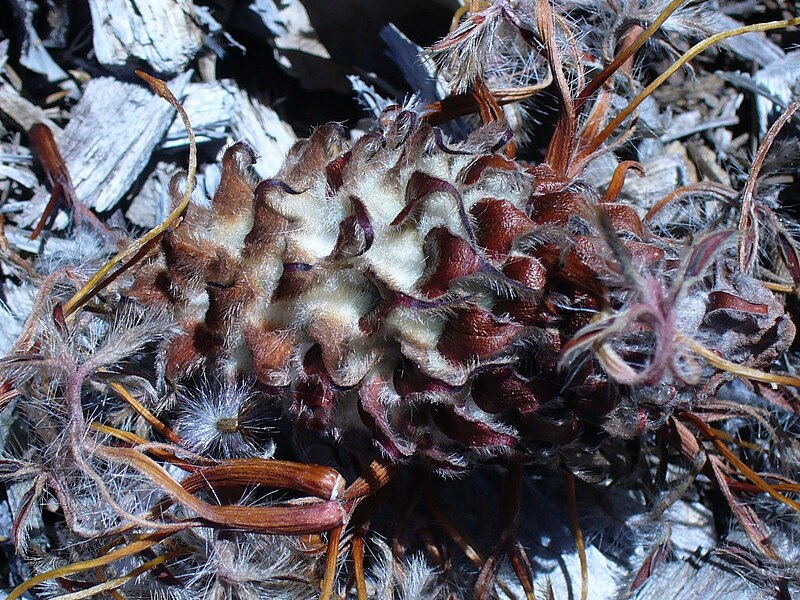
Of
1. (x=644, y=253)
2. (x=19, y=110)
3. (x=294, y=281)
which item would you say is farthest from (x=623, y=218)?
(x=19, y=110)

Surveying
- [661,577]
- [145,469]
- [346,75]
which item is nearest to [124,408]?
[145,469]

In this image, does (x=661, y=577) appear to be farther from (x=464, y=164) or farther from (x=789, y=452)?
(x=464, y=164)

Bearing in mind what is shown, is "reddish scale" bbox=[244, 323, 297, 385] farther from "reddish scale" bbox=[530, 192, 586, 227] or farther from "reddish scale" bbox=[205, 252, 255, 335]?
"reddish scale" bbox=[530, 192, 586, 227]

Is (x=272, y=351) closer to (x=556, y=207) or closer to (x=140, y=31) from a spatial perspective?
(x=556, y=207)

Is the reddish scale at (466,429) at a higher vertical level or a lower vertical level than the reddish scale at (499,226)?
lower

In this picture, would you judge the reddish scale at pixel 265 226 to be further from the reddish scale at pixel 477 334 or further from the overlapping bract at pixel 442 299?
the reddish scale at pixel 477 334

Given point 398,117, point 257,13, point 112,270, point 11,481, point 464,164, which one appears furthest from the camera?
point 257,13

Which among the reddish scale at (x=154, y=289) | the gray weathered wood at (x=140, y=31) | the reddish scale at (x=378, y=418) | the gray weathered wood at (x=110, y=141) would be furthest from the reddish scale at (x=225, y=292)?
the gray weathered wood at (x=140, y=31)

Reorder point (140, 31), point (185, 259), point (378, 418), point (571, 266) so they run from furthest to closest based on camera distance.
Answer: point (140, 31) < point (185, 259) < point (378, 418) < point (571, 266)
